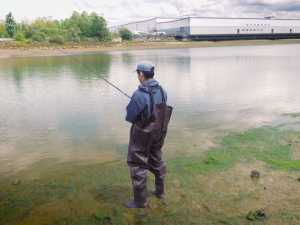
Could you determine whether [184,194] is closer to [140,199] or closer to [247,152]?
[140,199]

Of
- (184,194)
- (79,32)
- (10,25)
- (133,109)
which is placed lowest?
(184,194)

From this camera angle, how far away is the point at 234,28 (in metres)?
85.8

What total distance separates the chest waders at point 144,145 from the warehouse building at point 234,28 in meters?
81.9

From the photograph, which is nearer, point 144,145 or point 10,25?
point 144,145

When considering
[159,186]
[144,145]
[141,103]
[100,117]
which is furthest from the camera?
[100,117]

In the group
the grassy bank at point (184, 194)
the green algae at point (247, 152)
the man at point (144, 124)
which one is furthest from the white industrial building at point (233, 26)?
the man at point (144, 124)

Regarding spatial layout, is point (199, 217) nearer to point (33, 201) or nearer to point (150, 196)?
point (150, 196)

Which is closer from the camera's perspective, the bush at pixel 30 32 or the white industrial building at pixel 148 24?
the bush at pixel 30 32

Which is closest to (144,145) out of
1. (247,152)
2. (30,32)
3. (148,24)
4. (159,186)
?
(159,186)

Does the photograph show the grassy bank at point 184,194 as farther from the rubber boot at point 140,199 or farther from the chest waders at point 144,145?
the chest waders at point 144,145

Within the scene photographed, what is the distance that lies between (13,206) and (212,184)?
9.29 feet

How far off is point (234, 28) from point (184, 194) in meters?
91.4

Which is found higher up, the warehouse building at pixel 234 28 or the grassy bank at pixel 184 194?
the warehouse building at pixel 234 28

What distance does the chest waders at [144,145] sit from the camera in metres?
3.25
